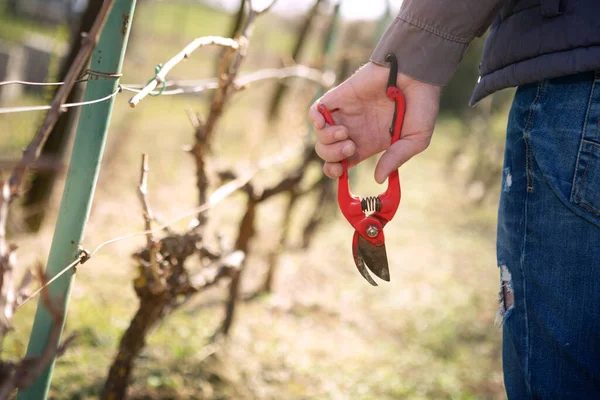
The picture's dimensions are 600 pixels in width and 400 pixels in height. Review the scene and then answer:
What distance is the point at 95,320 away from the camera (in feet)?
12.8

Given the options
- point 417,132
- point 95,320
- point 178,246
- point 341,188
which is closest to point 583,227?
point 417,132

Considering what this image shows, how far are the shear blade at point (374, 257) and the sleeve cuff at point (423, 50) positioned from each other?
0.46 m

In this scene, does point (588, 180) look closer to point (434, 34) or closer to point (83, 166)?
point (434, 34)

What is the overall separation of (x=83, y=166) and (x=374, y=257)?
80 cm

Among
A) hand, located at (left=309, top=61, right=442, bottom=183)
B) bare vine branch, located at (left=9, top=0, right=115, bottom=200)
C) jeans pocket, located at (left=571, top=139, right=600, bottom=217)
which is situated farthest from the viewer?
hand, located at (left=309, top=61, right=442, bottom=183)

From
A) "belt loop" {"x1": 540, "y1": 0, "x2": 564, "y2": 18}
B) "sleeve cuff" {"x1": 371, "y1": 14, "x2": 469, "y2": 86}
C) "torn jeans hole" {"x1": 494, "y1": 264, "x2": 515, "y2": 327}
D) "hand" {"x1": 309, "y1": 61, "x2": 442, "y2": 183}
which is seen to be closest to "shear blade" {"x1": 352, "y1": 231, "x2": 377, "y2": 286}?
"hand" {"x1": 309, "y1": 61, "x2": 442, "y2": 183}

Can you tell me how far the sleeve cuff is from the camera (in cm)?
142

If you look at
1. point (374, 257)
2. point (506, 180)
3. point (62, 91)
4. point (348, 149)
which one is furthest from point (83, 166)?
point (506, 180)

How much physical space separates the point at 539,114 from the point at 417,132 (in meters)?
0.31

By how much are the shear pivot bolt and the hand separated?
0.14m

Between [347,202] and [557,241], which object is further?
[347,202]

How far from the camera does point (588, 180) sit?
1213mm

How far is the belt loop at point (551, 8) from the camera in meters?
1.26

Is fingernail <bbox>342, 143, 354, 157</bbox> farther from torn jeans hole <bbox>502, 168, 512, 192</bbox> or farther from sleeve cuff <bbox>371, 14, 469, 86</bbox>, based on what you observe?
torn jeans hole <bbox>502, 168, 512, 192</bbox>
